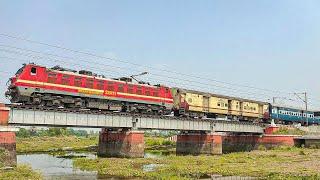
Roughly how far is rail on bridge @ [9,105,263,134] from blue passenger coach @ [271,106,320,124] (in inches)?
518

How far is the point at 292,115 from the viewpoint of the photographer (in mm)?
87188

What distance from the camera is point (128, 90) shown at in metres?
52.3

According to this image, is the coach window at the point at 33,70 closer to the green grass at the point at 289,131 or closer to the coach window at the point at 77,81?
the coach window at the point at 77,81

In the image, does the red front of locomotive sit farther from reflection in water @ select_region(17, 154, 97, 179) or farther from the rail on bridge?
reflection in water @ select_region(17, 154, 97, 179)

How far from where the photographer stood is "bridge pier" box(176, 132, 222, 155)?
64125 mm

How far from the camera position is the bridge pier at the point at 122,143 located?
2046 inches

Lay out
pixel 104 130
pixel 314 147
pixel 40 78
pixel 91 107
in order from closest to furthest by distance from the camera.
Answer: pixel 40 78 < pixel 91 107 < pixel 104 130 < pixel 314 147

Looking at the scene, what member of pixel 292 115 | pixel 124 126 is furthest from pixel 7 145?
pixel 292 115

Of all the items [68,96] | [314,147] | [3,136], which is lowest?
[314,147]

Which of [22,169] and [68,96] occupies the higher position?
[68,96]

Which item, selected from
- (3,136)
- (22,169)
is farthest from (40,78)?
(22,169)

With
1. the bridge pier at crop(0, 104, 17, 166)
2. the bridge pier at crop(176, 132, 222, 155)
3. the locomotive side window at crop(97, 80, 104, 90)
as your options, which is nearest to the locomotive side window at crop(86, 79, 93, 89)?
the locomotive side window at crop(97, 80, 104, 90)

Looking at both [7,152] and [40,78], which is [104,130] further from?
[7,152]

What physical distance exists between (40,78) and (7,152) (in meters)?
9.30
